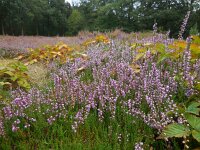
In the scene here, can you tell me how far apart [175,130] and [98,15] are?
142ft

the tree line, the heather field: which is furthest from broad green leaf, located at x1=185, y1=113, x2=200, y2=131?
the tree line

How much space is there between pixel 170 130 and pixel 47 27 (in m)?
52.0

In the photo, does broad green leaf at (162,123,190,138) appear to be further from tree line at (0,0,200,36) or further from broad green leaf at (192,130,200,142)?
tree line at (0,0,200,36)

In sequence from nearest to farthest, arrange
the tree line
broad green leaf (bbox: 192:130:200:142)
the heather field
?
broad green leaf (bbox: 192:130:200:142) < the heather field < the tree line

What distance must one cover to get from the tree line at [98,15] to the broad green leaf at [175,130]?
23.5 metres

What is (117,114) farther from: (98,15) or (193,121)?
(98,15)

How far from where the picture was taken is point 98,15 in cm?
4456

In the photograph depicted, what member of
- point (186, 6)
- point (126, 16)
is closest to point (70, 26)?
point (126, 16)

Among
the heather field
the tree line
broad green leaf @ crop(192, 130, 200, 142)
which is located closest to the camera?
broad green leaf @ crop(192, 130, 200, 142)

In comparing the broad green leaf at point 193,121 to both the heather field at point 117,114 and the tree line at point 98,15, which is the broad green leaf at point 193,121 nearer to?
the heather field at point 117,114

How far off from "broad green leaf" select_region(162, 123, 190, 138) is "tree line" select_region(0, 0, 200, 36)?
2345 centimetres

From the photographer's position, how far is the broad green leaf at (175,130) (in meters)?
2.19

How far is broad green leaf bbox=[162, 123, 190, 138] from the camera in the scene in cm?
219

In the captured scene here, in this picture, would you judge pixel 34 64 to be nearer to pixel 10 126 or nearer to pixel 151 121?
pixel 10 126
